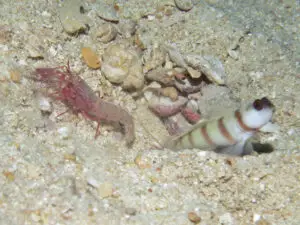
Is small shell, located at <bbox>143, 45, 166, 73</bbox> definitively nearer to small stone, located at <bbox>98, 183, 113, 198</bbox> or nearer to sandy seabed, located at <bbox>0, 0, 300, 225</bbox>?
sandy seabed, located at <bbox>0, 0, 300, 225</bbox>

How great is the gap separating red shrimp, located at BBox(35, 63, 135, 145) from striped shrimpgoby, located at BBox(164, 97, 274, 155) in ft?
2.31

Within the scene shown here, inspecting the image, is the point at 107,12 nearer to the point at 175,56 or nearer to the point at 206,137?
the point at 175,56

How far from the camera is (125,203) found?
250 cm

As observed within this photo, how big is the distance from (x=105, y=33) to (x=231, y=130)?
1.82m

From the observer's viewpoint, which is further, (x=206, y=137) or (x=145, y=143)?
(x=145, y=143)

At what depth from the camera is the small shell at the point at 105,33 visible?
368 centimetres

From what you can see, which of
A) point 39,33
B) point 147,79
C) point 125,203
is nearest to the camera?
point 125,203

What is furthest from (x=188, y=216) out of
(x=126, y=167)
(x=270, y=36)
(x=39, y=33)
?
(x=270, y=36)

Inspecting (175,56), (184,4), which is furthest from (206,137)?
(184,4)

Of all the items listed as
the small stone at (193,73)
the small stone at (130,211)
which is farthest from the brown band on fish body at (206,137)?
the small stone at (130,211)

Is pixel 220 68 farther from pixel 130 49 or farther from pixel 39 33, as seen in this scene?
pixel 39 33

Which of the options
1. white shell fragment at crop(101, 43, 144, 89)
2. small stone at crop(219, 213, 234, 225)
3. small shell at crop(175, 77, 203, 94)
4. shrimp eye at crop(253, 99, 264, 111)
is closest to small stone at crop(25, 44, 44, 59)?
white shell fragment at crop(101, 43, 144, 89)

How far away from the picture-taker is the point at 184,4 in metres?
4.07

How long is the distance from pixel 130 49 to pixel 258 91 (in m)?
1.60
